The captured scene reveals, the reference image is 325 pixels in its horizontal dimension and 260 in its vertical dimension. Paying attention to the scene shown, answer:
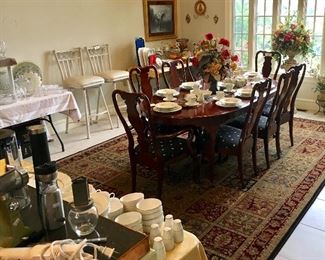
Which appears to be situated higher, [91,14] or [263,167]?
[91,14]

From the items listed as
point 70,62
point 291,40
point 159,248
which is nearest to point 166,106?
point 159,248

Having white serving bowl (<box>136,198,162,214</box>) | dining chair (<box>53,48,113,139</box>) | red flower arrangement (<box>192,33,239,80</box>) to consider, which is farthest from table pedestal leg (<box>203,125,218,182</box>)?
dining chair (<box>53,48,113,139</box>)

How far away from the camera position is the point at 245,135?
3.05 m

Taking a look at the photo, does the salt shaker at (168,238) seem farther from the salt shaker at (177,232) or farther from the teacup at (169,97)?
the teacup at (169,97)

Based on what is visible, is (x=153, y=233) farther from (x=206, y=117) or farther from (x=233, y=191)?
(x=233, y=191)

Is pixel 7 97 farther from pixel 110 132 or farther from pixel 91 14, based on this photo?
pixel 91 14

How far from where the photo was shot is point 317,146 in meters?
A: 3.97

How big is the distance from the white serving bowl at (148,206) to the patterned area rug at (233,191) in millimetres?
999

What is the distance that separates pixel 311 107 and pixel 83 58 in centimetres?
359

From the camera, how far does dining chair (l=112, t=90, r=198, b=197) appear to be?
2.71 m

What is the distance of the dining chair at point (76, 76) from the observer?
4520mm

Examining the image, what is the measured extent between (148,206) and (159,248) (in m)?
0.25

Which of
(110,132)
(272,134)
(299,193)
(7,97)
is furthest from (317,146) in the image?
(7,97)

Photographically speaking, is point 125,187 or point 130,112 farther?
point 125,187
